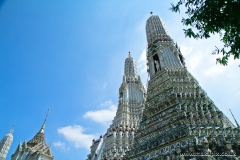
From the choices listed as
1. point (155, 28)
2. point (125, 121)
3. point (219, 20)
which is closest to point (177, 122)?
point (219, 20)

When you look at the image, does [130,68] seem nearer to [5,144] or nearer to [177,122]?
[177,122]

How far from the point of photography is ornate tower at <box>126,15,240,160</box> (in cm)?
976

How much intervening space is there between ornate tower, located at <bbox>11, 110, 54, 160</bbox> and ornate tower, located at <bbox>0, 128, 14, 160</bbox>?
43.6 ft

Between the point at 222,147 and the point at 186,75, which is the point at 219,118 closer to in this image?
the point at 222,147

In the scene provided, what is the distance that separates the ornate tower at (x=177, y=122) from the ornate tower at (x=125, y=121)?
1094cm

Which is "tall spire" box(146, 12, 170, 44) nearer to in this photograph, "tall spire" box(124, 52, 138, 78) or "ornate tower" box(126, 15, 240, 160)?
"ornate tower" box(126, 15, 240, 160)

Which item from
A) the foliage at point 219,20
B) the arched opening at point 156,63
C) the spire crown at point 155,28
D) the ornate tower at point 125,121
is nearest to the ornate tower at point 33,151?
the ornate tower at point 125,121

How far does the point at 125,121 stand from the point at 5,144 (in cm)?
3982

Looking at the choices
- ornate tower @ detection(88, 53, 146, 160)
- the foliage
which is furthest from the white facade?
the foliage

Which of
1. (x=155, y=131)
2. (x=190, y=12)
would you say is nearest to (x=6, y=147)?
(x=155, y=131)

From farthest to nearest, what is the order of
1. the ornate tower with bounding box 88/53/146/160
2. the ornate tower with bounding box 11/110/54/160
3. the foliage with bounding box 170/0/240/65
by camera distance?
the ornate tower with bounding box 11/110/54/160
the ornate tower with bounding box 88/53/146/160
the foliage with bounding box 170/0/240/65

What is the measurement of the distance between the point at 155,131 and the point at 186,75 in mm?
7373

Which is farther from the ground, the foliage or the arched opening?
the arched opening

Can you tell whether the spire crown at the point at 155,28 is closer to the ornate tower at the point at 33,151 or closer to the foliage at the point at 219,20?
the foliage at the point at 219,20
